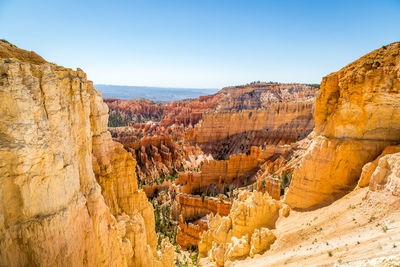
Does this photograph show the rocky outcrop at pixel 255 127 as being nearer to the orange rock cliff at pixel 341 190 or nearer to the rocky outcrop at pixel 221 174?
the rocky outcrop at pixel 221 174

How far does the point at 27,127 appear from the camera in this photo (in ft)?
16.2

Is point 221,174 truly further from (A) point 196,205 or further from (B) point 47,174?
(B) point 47,174

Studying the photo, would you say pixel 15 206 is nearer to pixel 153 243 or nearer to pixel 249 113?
pixel 153 243

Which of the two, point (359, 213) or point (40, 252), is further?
point (359, 213)

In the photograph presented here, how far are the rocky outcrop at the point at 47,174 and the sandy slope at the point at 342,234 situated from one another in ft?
23.7

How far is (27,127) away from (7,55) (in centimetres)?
289

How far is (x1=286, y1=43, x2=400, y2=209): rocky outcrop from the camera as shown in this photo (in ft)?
35.9

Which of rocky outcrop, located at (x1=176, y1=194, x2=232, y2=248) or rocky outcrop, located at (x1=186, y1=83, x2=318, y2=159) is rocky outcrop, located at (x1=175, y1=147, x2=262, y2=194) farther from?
rocky outcrop, located at (x1=186, y1=83, x2=318, y2=159)

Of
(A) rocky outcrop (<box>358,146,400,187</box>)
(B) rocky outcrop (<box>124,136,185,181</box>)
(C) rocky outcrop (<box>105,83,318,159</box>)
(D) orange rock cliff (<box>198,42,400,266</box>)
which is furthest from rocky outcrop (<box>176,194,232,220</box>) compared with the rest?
(C) rocky outcrop (<box>105,83,318,159</box>)

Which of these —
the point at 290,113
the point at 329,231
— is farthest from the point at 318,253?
the point at 290,113

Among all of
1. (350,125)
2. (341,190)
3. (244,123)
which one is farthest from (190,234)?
(244,123)

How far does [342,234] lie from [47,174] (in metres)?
10.5

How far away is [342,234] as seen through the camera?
9000 millimetres

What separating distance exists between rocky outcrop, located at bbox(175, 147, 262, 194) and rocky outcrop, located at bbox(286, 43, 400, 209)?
2118 cm
